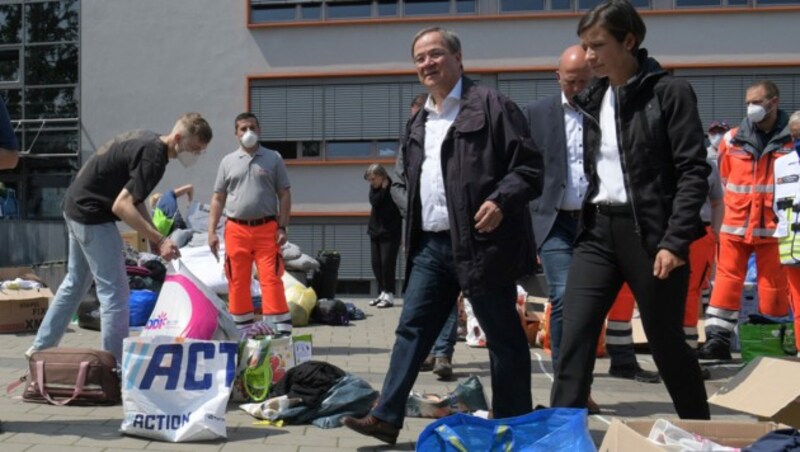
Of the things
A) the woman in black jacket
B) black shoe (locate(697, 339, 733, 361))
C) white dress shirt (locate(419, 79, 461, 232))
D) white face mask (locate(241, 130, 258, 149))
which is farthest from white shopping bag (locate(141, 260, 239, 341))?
the woman in black jacket

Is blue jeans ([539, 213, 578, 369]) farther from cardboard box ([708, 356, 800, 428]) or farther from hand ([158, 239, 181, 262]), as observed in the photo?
hand ([158, 239, 181, 262])

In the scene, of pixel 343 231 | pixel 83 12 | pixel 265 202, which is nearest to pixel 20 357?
pixel 265 202

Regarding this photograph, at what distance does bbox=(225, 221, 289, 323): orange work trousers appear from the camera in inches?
269

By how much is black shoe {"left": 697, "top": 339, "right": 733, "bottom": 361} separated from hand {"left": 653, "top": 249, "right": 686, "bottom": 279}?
4396 millimetres

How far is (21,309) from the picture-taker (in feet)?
29.3

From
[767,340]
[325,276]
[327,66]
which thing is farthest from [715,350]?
[327,66]

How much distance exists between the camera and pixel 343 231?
17.0m

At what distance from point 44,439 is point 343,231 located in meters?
12.8

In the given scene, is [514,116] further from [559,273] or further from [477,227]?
[559,273]

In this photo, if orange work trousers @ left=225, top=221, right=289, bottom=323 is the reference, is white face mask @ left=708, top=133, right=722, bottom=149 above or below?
above

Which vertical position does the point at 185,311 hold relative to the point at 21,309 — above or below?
above

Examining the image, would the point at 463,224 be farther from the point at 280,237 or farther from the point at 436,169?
the point at 280,237

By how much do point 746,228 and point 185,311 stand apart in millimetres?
4966

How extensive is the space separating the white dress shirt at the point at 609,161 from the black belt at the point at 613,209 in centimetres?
1
